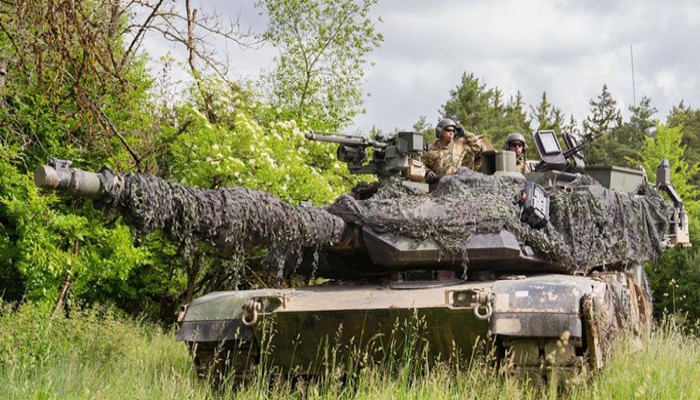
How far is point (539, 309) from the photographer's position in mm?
6281

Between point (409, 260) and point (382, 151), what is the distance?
1432 mm

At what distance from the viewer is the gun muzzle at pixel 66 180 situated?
4930 mm

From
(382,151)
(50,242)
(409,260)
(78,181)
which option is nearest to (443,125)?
(382,151)

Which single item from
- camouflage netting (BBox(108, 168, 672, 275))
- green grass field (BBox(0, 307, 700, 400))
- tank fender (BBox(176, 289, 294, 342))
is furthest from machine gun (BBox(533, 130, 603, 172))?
tank fender (BBox(176, 289, 294, 342))

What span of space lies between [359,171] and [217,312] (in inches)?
80.4

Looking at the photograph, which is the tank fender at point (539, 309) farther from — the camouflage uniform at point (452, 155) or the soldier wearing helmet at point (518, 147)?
the soldier wearing helmet at point (518, 147)

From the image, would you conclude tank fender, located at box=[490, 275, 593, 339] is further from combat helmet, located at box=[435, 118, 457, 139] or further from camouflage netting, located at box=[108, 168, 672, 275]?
combat helmet, located at box=[435, 118, 457, 139]

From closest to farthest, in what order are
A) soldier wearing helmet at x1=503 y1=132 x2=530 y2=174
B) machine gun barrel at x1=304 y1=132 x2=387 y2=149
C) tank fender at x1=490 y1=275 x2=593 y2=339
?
tank fender at x1=490 y1=275 x2=593 y2=339 < machine gun barrel at x1=304 y1=132 x2=387 y2=149 < soldier wearing helmet at x1=503 y1=132 x2=530 y2=174

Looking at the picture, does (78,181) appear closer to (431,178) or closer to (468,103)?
(431,178)

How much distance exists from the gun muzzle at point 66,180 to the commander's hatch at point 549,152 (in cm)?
591

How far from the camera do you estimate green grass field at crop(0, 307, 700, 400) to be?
19.9 ft

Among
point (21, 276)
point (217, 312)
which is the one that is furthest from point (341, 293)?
point (21, 276)

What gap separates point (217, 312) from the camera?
7.52 metres

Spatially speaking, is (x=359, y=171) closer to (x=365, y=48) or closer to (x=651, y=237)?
(x=651, y=237)
